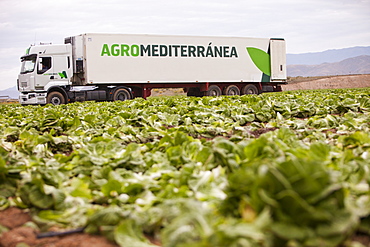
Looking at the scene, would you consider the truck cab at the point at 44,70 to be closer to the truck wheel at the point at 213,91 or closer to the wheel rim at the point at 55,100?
the wheel rim at the point at 55,100

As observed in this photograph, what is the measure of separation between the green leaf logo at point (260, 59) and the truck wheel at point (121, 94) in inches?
379

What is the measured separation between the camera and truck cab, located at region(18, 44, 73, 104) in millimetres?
22828

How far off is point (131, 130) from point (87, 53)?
1905cm

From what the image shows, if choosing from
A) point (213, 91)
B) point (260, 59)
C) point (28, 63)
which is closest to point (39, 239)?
point (28, 63)

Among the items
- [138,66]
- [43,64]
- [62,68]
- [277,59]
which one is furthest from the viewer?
[277,59]

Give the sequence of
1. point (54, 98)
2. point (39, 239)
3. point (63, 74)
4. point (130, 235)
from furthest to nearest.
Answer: point (54, 98), point (63, 74), point (39, 239), point (130, 235)

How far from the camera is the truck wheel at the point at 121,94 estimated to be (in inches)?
965

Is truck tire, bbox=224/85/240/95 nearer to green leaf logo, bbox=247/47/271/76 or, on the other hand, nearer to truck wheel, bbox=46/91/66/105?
green leaf logo, bbox=247/47/271/76

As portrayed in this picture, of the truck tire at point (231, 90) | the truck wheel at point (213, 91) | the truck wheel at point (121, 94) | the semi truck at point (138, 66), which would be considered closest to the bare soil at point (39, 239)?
the semi truck at point (138, 66)

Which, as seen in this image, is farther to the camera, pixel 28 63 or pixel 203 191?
pixel 28 63

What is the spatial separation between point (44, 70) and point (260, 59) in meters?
15.3

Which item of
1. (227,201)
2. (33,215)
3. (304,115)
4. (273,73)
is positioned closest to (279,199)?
(227,201)

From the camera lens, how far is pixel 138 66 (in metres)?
24.6

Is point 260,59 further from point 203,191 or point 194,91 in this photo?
point 203,191
